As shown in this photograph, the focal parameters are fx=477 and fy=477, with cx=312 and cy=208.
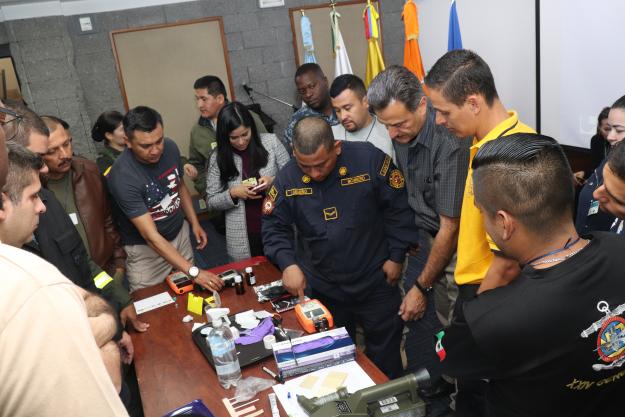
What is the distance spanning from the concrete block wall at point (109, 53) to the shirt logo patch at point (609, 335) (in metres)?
5.33

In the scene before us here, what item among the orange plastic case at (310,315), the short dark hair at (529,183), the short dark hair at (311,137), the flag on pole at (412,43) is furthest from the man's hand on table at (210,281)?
the flag on pole at (412,43)

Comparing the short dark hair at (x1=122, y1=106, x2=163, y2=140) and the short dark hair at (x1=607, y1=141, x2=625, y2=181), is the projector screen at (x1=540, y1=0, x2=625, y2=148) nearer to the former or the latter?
the short dark hair at (x1=607, y1=141, x2=625, y2=181)

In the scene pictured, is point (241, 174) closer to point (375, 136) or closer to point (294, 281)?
point (375, 136)

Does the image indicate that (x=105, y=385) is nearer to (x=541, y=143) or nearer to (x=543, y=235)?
(x=543, y=235)

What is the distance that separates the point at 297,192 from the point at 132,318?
36.8 inches

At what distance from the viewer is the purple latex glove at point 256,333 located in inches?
73.8

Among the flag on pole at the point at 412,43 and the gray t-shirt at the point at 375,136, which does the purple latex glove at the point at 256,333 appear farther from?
the flag on pole at the point at 412,43

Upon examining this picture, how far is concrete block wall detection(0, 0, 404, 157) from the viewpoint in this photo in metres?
5.00

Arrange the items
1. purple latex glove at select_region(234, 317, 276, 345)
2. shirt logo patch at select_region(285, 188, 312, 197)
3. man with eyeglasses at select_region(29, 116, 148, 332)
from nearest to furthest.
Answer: purple latex glove at select_region(234, 317, 276, 345) → man with eyeglasses at select_region(29, 116, 148, 332) → shirt logo patch at select_region(285, 188, 312, 197)

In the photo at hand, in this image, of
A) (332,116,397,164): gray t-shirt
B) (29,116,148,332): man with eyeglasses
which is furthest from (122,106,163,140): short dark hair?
(332,116,397,164): gray t-shirt

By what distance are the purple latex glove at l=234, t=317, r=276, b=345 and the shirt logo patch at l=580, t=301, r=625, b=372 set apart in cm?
118

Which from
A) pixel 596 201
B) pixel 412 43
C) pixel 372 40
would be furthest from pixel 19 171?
pixel 372 40

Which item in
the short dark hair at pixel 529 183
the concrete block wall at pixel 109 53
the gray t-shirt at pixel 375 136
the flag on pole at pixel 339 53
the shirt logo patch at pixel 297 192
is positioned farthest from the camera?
the flag on pole at pixel 339 53

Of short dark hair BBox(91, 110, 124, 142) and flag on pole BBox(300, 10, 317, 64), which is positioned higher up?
flag on pole BBox(300, 10, 317, 64)
